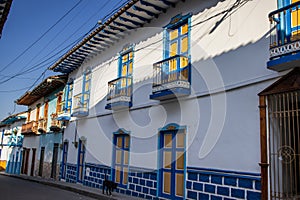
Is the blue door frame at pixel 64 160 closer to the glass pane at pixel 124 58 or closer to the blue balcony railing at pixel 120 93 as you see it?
the blue balcony railing at pixel 120 93

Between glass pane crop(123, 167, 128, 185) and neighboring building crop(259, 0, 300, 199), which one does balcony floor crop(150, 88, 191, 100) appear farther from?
glass pane crop(123, 167, 128, 185)

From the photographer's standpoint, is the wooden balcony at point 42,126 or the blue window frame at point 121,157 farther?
the wooden balcony at point 42,126

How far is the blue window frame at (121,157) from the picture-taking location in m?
10.9

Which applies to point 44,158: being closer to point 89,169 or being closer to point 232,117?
point 89,169

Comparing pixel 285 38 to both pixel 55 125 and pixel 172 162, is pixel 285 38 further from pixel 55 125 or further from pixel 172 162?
pixel 55 125

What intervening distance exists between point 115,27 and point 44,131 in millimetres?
10749

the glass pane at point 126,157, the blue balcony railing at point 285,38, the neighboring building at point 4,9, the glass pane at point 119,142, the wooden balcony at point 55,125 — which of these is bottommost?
the glass pane at point 126,157

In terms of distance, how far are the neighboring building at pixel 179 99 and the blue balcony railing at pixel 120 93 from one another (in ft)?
0.12

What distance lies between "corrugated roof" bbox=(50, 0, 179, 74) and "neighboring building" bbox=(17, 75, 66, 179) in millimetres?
3428

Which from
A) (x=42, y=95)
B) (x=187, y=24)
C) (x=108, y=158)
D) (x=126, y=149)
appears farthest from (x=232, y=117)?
(x=42, y=95)

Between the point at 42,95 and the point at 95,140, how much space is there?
10.3 m

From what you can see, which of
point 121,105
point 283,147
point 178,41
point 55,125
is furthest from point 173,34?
point 55,125

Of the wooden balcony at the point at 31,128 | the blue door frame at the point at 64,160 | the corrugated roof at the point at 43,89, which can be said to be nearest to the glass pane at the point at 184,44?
the blue door frame at the point at 64,160

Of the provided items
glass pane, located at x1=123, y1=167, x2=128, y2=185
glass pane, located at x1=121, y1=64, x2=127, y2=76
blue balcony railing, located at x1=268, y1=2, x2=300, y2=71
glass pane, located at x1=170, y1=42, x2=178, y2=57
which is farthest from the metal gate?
glass pane, located at x1=121, y1=64, x2=127, y2=76
